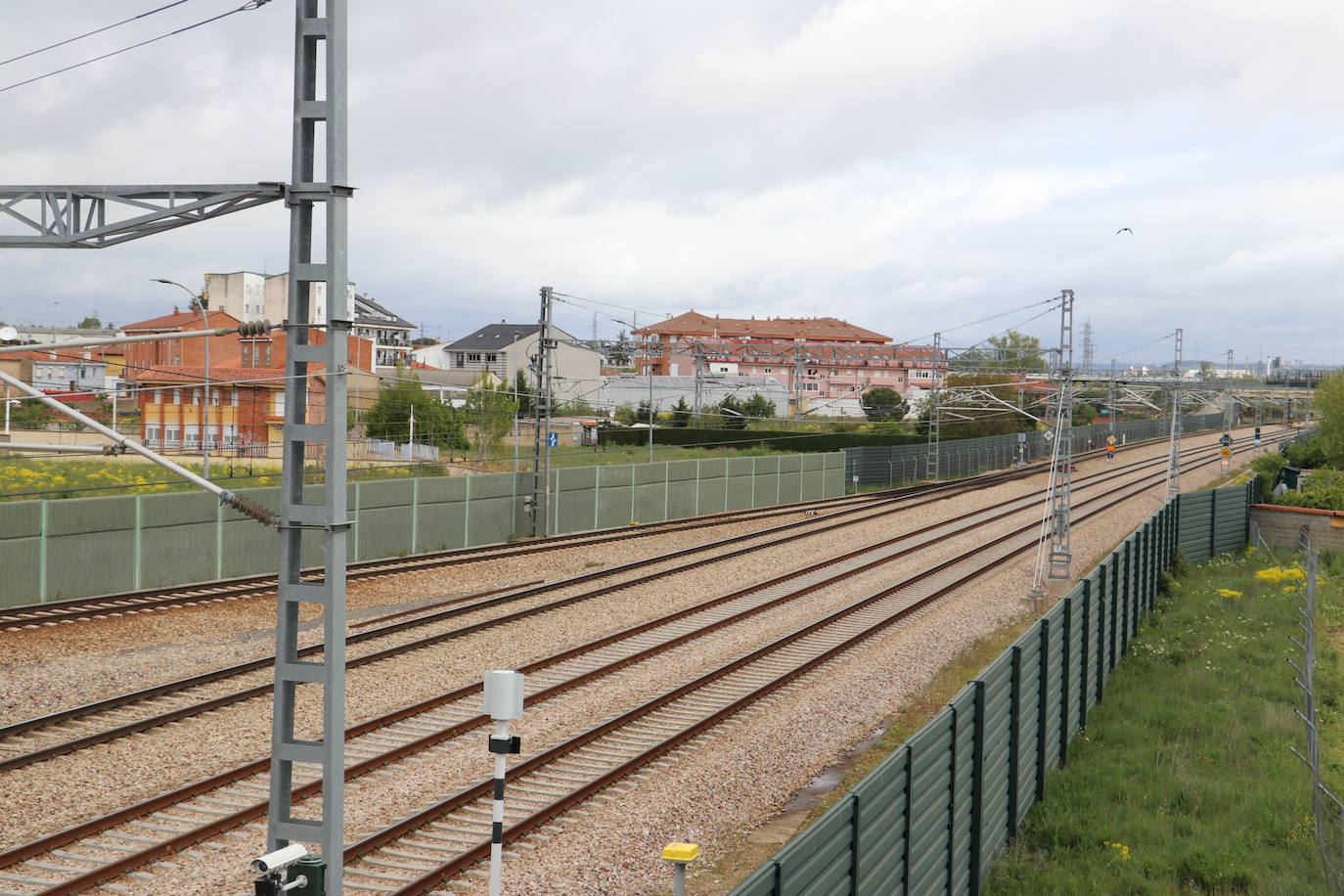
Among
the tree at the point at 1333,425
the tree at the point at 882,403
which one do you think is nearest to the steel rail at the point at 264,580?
the tree at the point at 1333,425

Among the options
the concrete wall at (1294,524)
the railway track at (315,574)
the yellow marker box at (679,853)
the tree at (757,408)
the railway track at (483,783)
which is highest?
the tree at (757,408)

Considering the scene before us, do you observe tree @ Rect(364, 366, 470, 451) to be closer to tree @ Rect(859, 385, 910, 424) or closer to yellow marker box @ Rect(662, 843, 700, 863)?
tree @ Rect(859, 385, 910, 424)

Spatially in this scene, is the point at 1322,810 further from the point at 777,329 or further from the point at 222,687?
the point at 777,329

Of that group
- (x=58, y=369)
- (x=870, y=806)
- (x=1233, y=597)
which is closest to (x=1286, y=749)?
(x=870, y=806)

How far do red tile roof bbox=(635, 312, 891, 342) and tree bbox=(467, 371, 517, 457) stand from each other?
69.8m

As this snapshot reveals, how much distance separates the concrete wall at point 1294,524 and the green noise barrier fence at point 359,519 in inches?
→ 697

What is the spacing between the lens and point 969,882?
9.18 metres

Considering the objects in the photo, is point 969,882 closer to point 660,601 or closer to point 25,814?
point 25,814

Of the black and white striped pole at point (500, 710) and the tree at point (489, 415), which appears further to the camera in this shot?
the tree at point (489, 415)

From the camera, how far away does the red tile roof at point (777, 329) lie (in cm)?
12812

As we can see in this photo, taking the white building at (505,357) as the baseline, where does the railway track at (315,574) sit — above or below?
below

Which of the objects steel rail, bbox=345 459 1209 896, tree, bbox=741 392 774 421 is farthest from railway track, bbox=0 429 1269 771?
tree, bbox=741 392 774 421

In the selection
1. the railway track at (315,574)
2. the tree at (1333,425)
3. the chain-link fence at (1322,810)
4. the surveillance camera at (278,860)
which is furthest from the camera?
the tree at (1333,425)

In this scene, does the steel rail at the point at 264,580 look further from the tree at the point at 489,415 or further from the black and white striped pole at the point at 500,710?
the black and white striped pole at the point at 500,710
